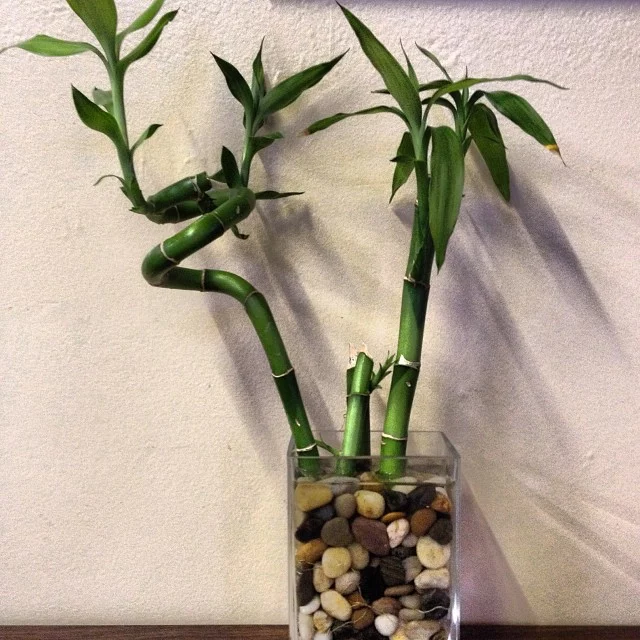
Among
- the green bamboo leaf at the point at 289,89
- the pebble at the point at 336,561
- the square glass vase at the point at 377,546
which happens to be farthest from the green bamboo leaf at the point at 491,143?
the pebble at the point at 336,561

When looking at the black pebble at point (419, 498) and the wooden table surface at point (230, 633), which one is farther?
the wooden table surface at point (230, 633)

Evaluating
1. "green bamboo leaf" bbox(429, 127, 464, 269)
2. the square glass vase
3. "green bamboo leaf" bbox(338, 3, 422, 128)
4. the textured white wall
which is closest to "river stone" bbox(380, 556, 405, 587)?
the square glass vase

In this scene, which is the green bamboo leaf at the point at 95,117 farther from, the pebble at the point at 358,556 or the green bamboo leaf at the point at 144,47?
the pebble at the point at 358,556

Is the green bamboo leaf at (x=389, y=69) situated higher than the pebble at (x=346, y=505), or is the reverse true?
the green bamboo leaf at (x=389, y=69)

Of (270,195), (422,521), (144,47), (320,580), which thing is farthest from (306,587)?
(144,47)

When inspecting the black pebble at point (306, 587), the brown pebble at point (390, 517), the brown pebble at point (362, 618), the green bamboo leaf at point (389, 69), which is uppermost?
the green bamboo leaf at point (389, 69)

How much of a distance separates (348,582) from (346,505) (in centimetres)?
7

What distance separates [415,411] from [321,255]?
197mm

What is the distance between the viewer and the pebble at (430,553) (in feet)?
1.77

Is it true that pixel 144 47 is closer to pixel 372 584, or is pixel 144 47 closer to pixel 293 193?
pixel 293 193

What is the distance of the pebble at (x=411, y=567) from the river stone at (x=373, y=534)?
0.02 meters

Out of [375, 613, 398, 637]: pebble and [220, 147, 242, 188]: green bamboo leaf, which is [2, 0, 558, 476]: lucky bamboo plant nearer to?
[220, 147, 242, 188]: green bamboo leaf

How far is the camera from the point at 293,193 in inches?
24.5

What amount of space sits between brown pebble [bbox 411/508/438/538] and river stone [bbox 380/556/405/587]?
3cm
